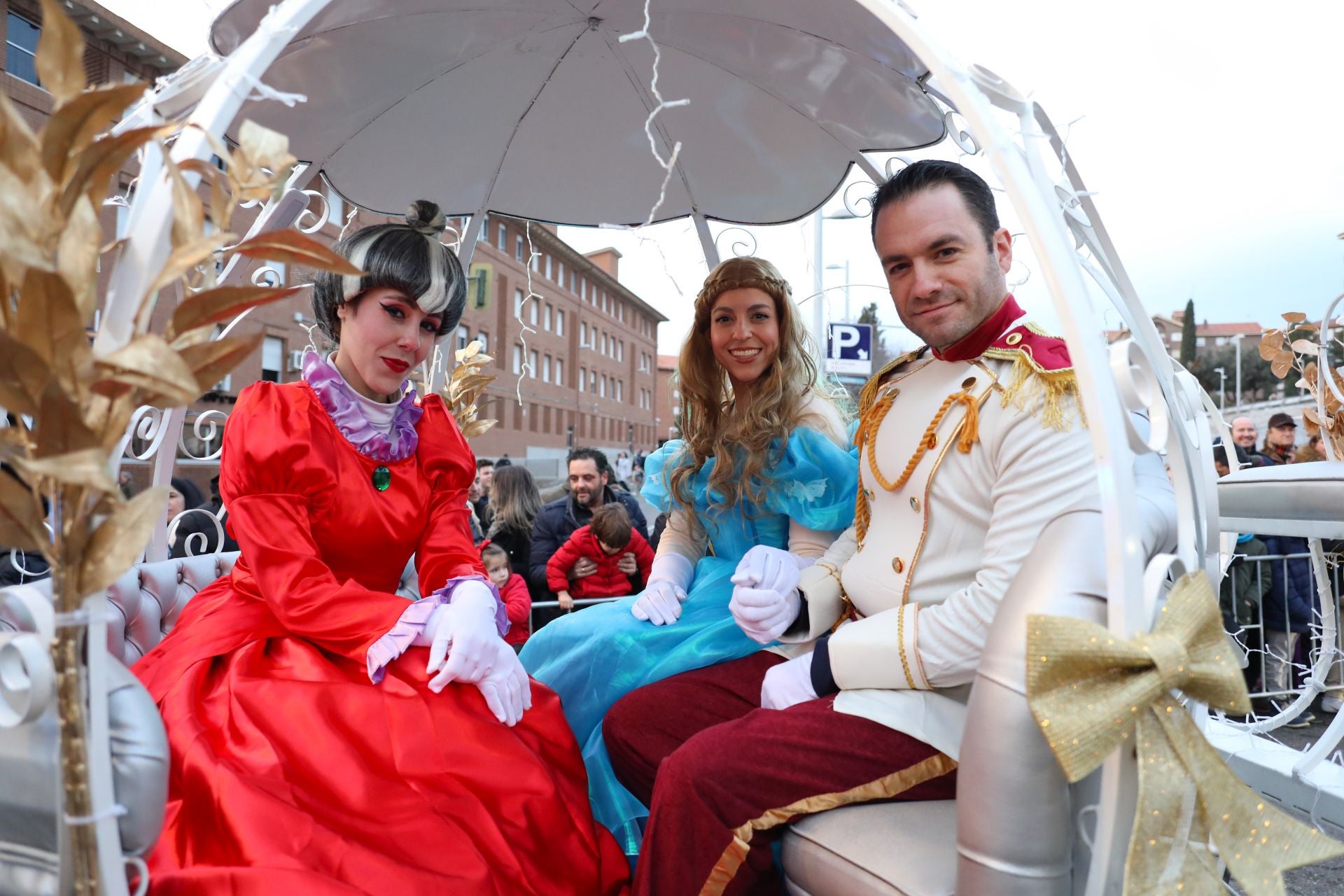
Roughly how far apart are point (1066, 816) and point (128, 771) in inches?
50.8

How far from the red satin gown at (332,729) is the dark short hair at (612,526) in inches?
95.6

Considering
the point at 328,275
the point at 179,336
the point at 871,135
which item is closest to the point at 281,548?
the point at 328,275

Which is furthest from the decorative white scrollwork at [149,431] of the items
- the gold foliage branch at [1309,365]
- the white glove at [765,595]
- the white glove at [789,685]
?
the gold foliage branch at [1309,365]

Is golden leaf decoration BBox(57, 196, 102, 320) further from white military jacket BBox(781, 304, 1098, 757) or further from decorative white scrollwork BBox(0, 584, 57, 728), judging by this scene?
white military jacket BBox(781, 304, 1098, 757)

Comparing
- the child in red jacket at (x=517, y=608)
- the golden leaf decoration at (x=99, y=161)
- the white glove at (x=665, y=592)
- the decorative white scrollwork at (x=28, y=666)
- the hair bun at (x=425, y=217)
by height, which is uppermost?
the hair bun at (x=425, y=217)

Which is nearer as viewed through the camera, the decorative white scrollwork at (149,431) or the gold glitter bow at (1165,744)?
the gold glitter bow at (1165,744)

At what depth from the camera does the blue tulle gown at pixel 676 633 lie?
2188mm

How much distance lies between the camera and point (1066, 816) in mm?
1234

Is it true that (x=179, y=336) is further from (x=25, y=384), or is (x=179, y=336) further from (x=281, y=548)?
(x=281, y=548)

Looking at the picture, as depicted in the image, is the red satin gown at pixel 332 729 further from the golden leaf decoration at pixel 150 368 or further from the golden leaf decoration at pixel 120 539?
the golden leaf decoration at pixel 150 368

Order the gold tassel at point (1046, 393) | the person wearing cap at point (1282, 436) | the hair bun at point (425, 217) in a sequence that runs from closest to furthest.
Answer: the gold tassel at point (1046, 393) < the hair bun at point (425, 217) < the person wearing cap at point (1282, 436)

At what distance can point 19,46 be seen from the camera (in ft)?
38.6

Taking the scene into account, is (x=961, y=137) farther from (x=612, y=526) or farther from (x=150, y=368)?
(x=612, y=526)

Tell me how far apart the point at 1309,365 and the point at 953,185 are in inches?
92.9
